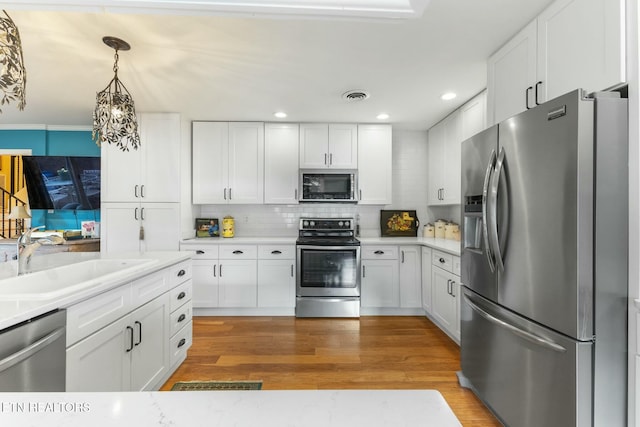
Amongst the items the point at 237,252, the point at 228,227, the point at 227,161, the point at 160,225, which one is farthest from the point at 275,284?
the point at 227,161

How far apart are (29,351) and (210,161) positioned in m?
2.95

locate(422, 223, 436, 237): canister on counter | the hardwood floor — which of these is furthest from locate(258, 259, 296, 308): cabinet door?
locate(422, 223, 436, 237): canister on counter

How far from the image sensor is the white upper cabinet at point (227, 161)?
380 cm

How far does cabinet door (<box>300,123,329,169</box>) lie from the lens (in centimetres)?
382

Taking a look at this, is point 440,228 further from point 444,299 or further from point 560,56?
point 560,56

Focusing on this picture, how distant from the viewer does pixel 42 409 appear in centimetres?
49

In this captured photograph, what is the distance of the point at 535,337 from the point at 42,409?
1791mm

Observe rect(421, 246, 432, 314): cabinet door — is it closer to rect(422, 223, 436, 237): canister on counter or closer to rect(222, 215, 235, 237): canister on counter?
rect(422, 223, 436, 237): canister on counter

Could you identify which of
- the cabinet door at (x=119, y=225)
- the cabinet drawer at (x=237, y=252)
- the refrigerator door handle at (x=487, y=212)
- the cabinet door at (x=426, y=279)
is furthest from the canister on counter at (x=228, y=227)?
the refrigerator door handle at (x=487, y=212)

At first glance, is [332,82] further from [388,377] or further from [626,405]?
[626,405]

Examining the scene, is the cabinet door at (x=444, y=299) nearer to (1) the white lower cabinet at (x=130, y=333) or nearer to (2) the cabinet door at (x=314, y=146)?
(2) the cabinet door at (x=314, y=146)

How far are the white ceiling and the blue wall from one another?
2.14 feet

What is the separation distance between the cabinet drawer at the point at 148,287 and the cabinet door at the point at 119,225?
1745 mm

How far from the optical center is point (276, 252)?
359 cm
